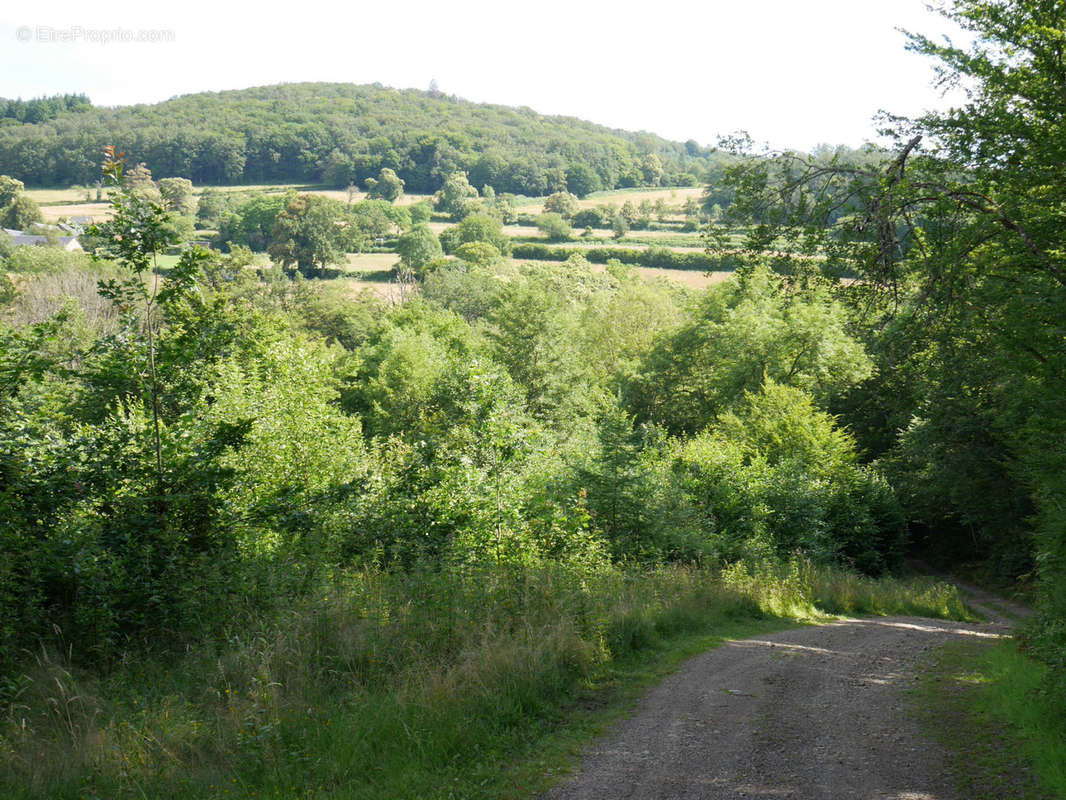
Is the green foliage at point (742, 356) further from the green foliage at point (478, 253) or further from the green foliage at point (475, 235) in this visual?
the green foliage at point (475, 235)

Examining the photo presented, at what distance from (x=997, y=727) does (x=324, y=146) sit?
498 feet

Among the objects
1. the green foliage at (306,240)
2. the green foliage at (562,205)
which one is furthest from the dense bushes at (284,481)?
the green foliage at (562,205)

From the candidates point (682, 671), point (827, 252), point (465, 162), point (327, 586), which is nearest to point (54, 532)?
point (327, 586)

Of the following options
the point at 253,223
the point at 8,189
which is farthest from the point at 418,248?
the point at 8,189

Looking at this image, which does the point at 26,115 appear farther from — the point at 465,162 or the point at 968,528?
the point at 968,528

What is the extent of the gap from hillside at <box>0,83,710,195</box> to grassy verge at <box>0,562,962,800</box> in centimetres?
12149

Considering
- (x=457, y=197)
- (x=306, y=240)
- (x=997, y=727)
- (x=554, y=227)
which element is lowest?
(x=997, y=727)

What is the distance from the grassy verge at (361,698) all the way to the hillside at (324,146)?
4783 inches

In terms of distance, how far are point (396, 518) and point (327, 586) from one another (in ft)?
13.8

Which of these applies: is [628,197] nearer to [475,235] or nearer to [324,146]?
[475,235]

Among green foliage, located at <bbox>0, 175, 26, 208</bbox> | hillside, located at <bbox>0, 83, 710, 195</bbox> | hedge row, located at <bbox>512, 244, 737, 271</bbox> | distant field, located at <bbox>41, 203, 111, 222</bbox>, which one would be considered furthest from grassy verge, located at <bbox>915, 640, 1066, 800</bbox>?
hillside, located at <bbox>0, 83, 710, 195</bbox>

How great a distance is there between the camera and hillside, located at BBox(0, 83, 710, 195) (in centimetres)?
11500

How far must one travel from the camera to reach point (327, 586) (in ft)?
28.4

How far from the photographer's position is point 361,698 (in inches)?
253
